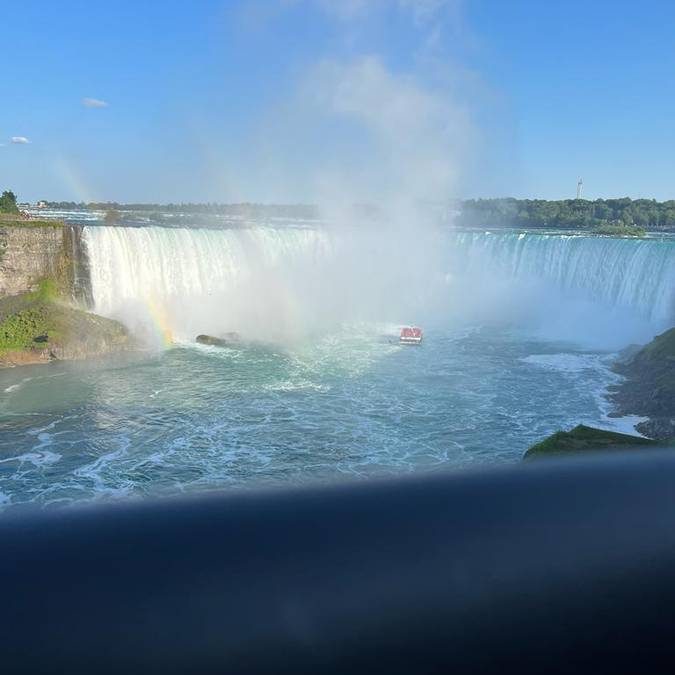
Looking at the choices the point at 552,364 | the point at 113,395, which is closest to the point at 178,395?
the point at 113,395

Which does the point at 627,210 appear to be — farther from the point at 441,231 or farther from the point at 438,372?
the point at 438,372

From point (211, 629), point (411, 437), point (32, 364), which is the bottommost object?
point (32, 364)

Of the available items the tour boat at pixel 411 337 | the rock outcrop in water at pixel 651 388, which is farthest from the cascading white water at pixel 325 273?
the rock outcrop in water at pixel 651 388

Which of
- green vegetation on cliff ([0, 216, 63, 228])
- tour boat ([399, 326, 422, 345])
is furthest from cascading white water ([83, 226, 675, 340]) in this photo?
tour boat ([399, 326, 422, 345])

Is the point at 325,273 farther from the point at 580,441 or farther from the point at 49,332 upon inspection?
the point at 580,441

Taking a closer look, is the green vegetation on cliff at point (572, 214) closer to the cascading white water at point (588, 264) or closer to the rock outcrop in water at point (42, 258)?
the cascading white water at point (588, 264)

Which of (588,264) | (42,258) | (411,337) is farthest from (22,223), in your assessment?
(588,264)

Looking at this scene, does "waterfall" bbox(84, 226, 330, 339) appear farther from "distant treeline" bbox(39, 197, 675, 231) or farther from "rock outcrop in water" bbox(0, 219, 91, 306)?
"distant treeline" bbox(39, 197, 675, 231)
